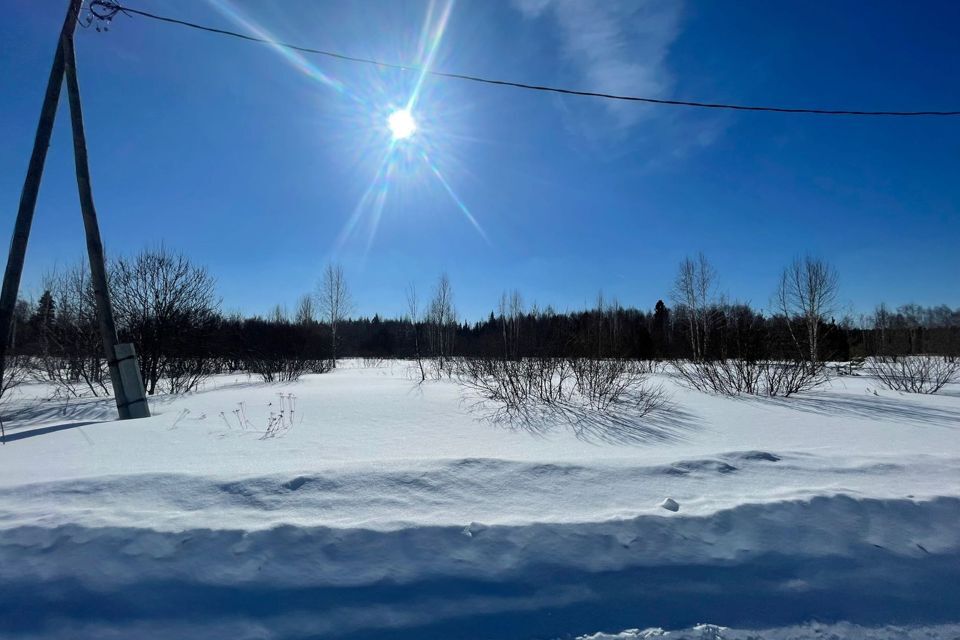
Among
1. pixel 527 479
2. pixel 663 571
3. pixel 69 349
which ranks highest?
pixel 69 349

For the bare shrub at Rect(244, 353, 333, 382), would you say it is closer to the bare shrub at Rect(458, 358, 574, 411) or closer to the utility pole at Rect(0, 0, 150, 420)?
the utility pole at Rect(0, 0, 150, 420)

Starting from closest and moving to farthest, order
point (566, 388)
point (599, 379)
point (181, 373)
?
point (599, 379), point (566, 388), point (181, 373)

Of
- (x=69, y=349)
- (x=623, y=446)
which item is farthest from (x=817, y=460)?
(x=69, y=349)

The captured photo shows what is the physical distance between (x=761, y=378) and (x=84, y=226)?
1386cm

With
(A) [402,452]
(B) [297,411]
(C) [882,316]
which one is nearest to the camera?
(A) [402,452]

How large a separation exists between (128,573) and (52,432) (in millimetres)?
4472

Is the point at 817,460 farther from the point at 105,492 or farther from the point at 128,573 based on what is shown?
the point at 105,492

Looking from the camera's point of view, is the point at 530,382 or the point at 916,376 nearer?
the point at 530,382

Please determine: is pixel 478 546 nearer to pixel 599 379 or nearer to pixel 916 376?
pixel 599 379

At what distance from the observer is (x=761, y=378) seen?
1014 cm

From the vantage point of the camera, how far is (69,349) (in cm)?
1290

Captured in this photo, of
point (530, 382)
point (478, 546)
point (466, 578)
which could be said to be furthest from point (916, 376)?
point (466, 578)

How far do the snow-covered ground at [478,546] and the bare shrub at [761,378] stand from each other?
248 inches

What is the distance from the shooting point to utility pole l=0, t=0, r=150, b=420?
5.55 metres
